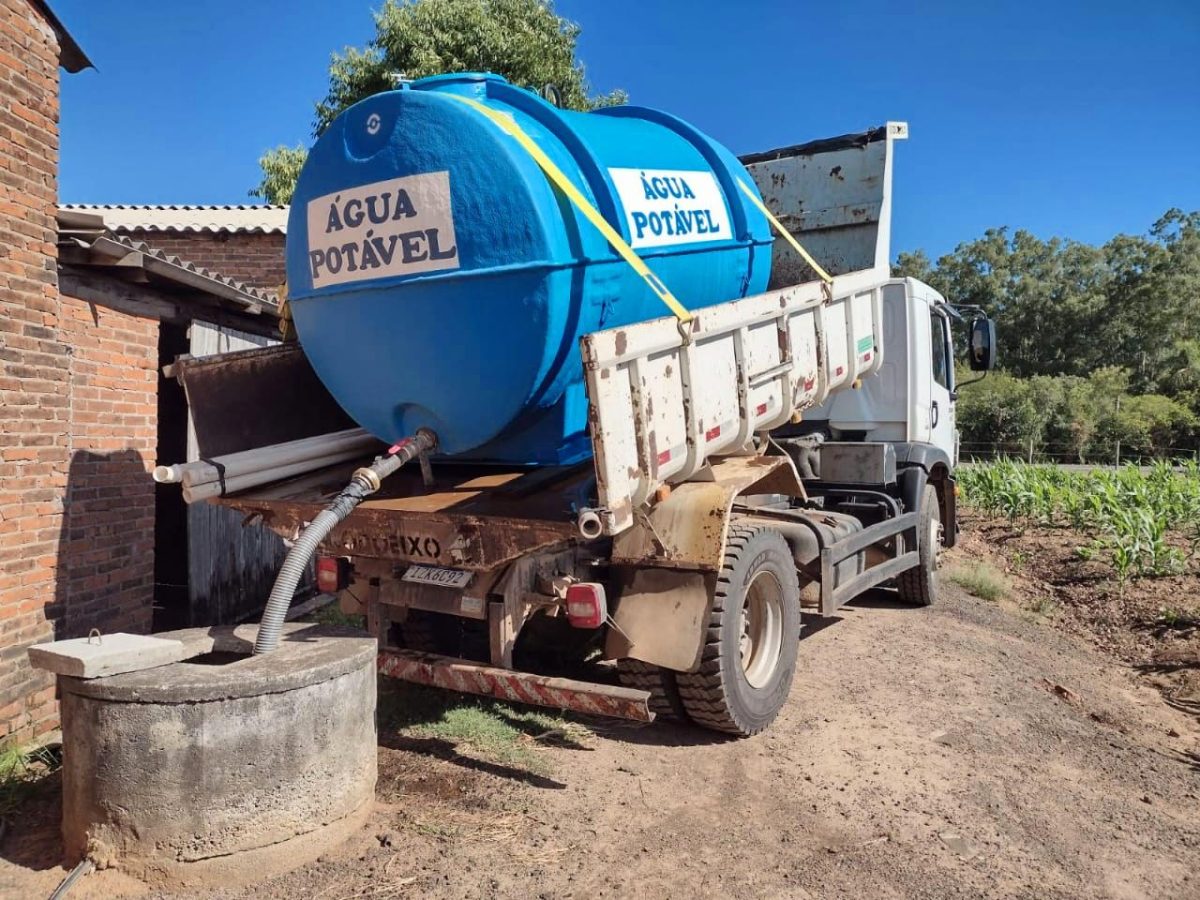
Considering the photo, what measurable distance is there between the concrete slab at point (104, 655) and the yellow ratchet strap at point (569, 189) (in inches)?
93.9

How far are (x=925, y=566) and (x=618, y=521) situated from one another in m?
5.27

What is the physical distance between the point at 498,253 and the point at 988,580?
7.24m

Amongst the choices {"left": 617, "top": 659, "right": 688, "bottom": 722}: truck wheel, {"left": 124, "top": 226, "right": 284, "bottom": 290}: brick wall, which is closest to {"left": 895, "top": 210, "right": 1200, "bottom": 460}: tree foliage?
{"left": 124, "top": 226, "right": 284, "bottom": 290}: brick wall

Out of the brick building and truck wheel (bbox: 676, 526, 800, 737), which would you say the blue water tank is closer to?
truck wheel (bbox: 676, 526, 800, 737)

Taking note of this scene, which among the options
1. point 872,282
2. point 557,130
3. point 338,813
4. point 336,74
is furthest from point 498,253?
point 336,74

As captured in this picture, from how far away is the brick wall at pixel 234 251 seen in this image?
43.2ft

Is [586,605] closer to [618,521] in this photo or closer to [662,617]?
[662,617]

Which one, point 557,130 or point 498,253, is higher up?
point 557,130

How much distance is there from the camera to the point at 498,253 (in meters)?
3.70

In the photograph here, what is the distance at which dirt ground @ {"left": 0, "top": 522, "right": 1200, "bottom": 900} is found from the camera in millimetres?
3195

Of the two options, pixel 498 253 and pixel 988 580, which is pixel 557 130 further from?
pixel 988 580

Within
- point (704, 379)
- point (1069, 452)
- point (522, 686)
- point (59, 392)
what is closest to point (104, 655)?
point (522, 686)

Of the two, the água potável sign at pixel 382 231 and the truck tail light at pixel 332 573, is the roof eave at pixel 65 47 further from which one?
the truck tail light at pixel 332 573

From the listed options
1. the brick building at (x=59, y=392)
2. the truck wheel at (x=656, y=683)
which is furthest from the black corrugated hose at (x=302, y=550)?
the brick building at (x=59, y=392)
